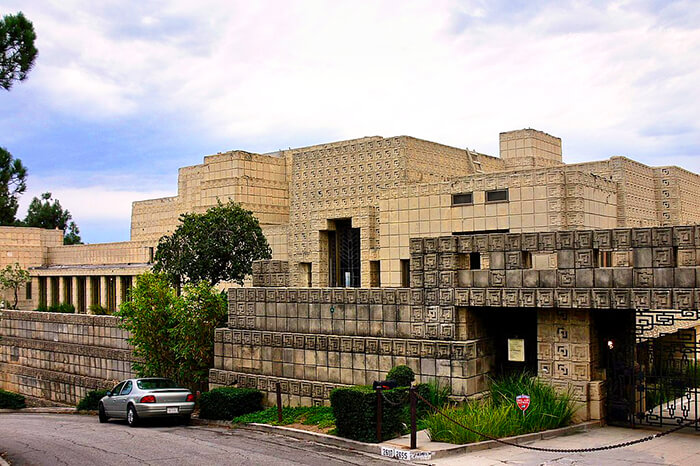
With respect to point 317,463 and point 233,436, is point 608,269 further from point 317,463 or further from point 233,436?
point 233,436

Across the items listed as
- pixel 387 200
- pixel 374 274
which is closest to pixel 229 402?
pixel 387 200

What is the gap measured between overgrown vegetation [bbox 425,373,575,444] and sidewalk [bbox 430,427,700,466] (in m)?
0.40

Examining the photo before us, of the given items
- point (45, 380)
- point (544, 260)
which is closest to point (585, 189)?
point (544, 260)

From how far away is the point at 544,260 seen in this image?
21.0 meters

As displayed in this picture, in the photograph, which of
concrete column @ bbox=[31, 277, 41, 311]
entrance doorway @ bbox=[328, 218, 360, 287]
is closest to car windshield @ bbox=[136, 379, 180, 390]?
entrance doorway @ bbox=[328, 218, 360, 287]

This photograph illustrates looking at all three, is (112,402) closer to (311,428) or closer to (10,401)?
(311,428)

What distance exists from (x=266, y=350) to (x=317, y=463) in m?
6.60

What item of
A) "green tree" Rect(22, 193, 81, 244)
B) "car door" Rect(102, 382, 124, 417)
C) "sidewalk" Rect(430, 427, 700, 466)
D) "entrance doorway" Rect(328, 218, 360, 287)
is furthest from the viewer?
"green tree" Rect(22, 193, 81, 244)

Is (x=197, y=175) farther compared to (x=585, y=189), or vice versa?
(x=197, y=175)

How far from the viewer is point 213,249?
27641mm

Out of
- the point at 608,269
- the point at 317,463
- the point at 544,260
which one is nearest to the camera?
the point at 317,463

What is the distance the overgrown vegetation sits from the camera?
12.9 m

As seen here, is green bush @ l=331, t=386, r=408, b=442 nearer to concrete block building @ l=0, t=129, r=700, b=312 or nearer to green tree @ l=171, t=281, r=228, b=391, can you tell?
green tree @ l=171, t=281, r=228, b=391

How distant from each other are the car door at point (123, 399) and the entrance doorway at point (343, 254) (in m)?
14.3
